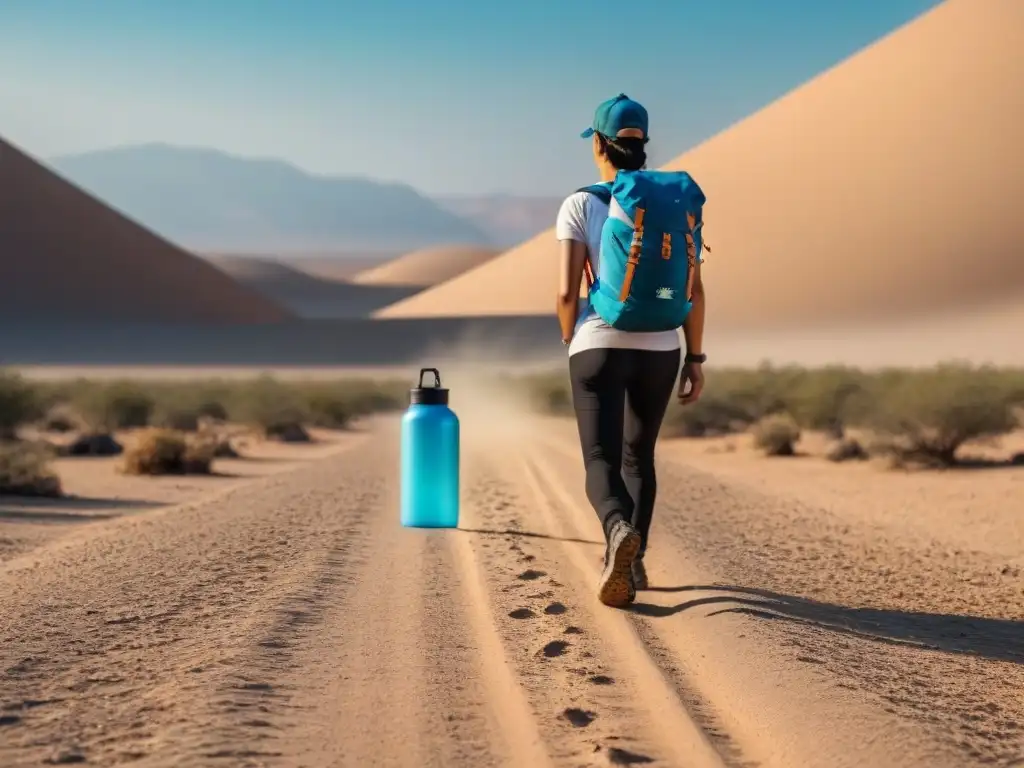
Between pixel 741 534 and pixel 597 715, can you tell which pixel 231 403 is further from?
pixel 597 715

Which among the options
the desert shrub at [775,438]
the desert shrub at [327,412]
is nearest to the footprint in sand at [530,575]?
the desert shrub at [775,438]

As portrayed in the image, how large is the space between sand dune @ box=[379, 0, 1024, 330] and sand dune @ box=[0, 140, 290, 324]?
1811 cm

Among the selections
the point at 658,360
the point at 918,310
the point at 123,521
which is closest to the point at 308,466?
the point at 123,521

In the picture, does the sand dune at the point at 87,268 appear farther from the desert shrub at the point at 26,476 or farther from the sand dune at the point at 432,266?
the sand dune at the point at 432,266

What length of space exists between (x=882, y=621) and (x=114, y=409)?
24.7 metres

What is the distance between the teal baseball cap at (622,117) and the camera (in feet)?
18.6

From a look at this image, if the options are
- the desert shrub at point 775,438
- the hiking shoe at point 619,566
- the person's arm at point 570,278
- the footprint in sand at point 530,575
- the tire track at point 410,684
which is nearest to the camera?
the tire track at point 410,684

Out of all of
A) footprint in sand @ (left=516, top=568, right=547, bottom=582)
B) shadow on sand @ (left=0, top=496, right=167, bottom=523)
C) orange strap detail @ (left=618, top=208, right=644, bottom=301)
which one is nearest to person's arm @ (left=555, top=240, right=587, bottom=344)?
orange strap detail @ (left=618, top=208, right=644, bottom=301)

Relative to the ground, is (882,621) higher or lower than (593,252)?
lower

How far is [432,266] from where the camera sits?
182 m

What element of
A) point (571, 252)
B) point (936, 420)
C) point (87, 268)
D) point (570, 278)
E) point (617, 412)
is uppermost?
point (87, 268)

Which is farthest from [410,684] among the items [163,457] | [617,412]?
[163,457]

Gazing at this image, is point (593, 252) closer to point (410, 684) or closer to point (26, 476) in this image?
point (410, 684)

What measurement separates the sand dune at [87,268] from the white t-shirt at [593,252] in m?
74.8
